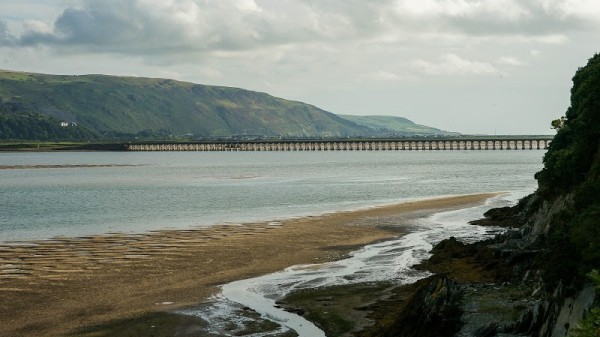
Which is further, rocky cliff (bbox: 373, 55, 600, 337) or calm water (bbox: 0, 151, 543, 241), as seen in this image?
calm water (bbox: 0, 151, 543, 241)

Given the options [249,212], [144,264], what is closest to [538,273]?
[144,264]

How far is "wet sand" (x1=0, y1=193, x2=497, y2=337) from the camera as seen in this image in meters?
28.5

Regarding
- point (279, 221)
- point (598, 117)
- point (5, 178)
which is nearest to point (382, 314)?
point (598, 117)

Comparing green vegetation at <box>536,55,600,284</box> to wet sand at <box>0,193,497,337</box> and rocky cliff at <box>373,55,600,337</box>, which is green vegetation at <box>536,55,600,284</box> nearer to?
rocky cliff at <box>373,55,600,337</box>

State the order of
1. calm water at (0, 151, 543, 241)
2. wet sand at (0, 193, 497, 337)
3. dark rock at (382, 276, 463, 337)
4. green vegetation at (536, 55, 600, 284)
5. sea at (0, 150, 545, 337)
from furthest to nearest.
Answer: calm water at (0, 151, 543, 241) < sea at (0, 150, 545, 337) < wet sand at (0, 193, 497, 337) < dark rock at (382, 276, 463, 337) < green vegetation at (536, 55, 600, 284)

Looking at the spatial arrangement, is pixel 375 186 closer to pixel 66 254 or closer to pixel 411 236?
pixel 411 236

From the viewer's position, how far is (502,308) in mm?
22812

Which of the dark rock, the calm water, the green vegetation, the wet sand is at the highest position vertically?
the green vegetation

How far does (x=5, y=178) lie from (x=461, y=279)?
125070 millimetres

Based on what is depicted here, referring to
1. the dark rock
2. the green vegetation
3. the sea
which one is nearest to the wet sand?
the sea

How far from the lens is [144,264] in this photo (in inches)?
1512

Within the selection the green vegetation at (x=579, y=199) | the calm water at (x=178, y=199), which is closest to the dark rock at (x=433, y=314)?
the green vegetation at (x=579, y=199)

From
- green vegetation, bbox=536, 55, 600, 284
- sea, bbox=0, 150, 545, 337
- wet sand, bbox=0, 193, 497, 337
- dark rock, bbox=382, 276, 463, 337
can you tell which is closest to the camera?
green vegetation, bbox=536, 55, 600, 284

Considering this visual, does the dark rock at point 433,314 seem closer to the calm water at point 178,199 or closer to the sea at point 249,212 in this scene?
the sea at point 249,212
